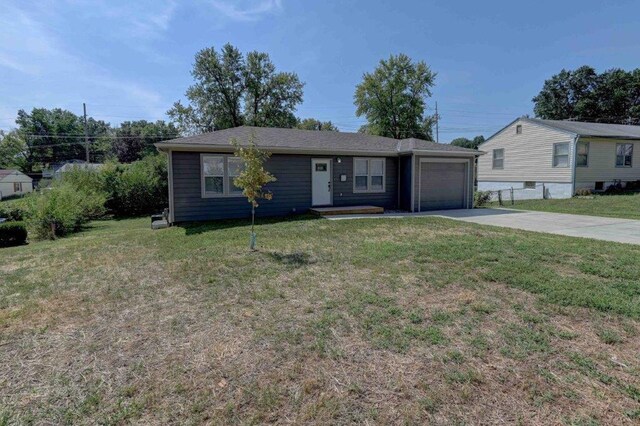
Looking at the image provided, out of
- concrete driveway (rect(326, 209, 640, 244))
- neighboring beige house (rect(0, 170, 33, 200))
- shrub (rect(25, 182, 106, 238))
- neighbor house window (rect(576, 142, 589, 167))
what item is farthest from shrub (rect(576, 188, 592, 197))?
neighboring beige house (rect(0, 170, 33, 200))

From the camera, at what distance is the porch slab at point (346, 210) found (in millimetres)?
11828

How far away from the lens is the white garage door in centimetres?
1332

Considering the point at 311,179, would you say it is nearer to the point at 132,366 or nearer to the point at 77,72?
the point at 132,366

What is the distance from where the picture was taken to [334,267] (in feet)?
18.5

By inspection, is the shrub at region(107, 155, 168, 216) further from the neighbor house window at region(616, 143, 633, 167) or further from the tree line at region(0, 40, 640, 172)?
the neighbor house window at region(616, 143, 633, 167)

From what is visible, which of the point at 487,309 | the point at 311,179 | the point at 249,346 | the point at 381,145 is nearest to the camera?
the point at 249,346

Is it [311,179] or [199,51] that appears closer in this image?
[311,179]

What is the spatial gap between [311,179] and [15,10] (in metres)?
9.11

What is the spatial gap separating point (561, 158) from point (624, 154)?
15.1 ft

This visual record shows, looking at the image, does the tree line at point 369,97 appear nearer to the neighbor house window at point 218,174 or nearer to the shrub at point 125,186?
the shrub at point 125,186

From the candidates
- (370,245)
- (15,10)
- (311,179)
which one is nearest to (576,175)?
(311,179)

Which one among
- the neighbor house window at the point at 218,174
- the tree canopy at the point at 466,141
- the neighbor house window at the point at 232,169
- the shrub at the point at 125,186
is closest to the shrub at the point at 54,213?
the shrub at the point at 125,186

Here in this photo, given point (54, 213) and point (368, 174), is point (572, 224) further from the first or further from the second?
point (54, 213)

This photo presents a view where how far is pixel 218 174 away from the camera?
438 inches
